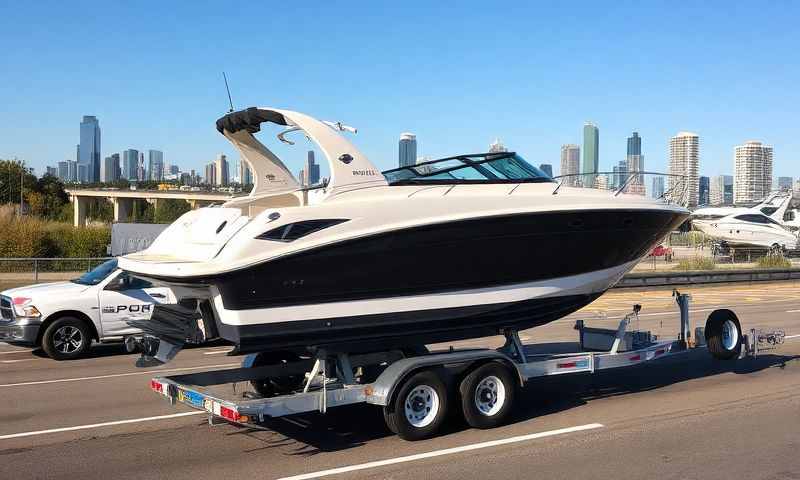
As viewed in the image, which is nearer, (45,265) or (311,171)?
(311,171)

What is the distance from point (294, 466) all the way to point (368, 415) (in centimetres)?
219

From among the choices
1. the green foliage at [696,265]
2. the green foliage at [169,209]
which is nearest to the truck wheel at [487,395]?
the green foliage at [696,265]

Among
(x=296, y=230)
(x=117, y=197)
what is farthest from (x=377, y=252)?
(x=117, y=197)

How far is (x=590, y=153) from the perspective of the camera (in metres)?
11.4

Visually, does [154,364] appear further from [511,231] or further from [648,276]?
[648,276]

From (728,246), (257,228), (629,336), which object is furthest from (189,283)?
(728,246)

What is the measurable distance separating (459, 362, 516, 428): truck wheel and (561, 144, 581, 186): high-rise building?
256cm

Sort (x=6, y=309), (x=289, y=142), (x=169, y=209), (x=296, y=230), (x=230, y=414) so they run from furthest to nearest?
(x=169, y=209) < (x=6, y=309) < (x=289, y=142) < (x=296, y=230) < (x=230, y=414)

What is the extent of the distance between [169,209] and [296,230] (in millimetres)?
69653

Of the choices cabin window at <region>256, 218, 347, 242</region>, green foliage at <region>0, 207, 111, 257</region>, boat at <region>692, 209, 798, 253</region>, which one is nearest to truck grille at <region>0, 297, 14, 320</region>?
cabin window at <region>256, 218, 347, 242</region>

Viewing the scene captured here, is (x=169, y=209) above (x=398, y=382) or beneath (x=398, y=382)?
above

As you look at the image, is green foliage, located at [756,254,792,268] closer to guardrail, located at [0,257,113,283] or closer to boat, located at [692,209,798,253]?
boat, located at [692,209,798,253]

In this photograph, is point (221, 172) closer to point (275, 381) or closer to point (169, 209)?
point (169, 209)

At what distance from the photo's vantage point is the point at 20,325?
44.4 feet
